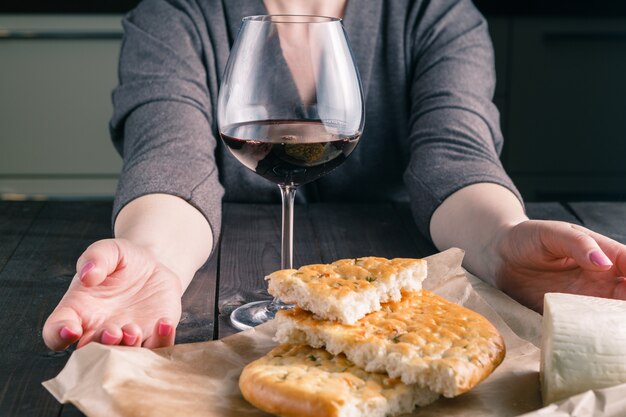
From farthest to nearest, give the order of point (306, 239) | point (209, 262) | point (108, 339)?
point (306, 239) < point (209, 262) < point (108, 339)

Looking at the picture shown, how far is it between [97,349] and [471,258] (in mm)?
565

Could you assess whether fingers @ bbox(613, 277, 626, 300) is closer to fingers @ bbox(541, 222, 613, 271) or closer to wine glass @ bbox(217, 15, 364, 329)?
fingers @ bbox(541, 222, 613, 271)

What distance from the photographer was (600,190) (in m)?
2.83

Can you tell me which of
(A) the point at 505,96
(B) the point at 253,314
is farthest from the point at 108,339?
(A) the point at 505,96

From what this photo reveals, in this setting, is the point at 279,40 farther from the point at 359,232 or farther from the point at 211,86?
the point at 211,86

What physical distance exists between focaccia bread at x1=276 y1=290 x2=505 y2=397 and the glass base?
0.13 meters

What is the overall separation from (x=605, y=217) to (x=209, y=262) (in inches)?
26.4

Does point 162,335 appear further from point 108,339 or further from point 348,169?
point 348,169

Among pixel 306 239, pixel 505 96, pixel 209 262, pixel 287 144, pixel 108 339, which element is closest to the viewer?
pixel 108 339

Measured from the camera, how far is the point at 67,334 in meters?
0.89

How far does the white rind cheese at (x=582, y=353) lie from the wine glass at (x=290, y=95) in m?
0.32

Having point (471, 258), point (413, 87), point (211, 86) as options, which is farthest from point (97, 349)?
point (413, 87)

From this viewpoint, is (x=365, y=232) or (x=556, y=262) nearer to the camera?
(x=556, y=262)

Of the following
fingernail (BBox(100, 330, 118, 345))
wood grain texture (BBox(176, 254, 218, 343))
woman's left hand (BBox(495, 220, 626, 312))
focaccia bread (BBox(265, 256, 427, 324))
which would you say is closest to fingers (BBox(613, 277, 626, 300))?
woman's left hand (BBox(495, 220, 626, 312))
